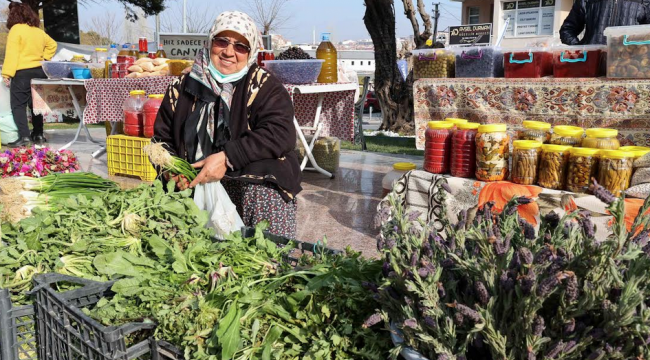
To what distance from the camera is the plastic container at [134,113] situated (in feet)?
17.2

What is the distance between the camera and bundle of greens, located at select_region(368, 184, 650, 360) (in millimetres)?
817

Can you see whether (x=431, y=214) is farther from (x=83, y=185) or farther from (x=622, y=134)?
(x=83, y=185)

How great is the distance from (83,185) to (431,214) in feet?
6.56

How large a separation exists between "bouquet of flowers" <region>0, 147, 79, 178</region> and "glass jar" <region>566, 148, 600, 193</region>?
312 cm

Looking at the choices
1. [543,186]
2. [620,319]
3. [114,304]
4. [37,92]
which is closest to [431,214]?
[543,186]

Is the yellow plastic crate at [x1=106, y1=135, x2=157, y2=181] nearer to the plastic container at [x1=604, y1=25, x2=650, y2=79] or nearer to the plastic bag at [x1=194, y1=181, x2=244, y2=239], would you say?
the plastic bag at [x1=194, y1=181, x2=244, y2=239]

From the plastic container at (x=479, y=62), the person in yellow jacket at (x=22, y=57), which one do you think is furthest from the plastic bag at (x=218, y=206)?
the person in yellow jacket at (x=22, y=57)

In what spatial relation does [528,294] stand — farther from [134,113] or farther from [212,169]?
[134,113]

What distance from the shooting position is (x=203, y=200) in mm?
2496

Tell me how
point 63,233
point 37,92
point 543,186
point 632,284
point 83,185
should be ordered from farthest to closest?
point 37,92 < point 543,186 < point 83,185 < point 63,233 < point 632,284

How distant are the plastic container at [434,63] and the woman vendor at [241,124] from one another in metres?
1.80

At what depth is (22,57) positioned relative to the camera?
7555 mm

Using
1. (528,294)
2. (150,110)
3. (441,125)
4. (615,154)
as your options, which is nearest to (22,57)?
(150,110)

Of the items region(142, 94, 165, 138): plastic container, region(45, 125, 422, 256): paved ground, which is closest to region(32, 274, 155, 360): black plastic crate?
region(45, 125, 422, 256): paved ground
